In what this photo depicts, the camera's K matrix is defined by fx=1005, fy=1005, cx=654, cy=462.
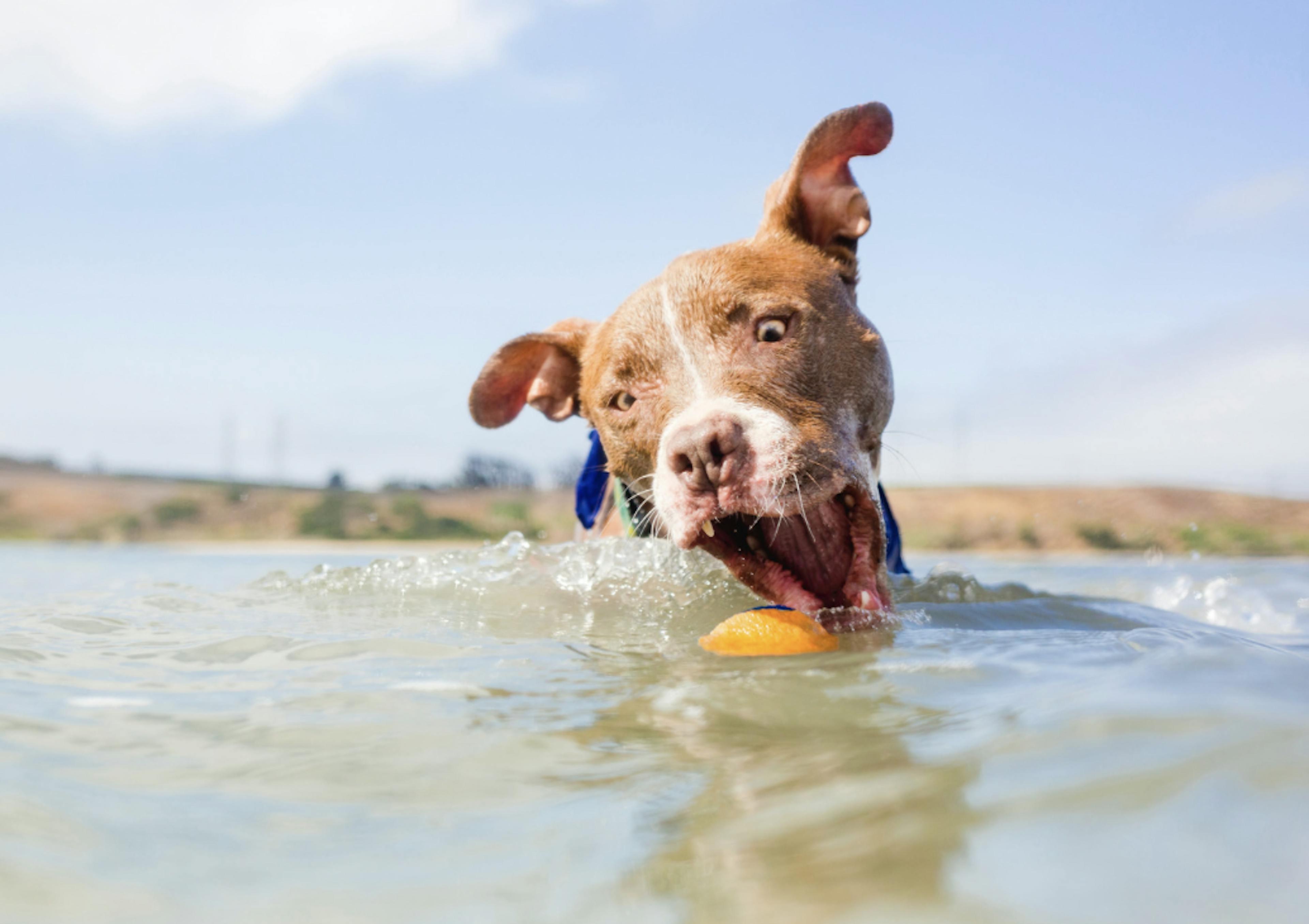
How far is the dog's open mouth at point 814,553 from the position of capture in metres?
3.70

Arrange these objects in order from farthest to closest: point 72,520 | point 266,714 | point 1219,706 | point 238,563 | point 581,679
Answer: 1. point 72,520
2. point 238,563
3. point 581,679
4. point 266,714
5. point 1219,706

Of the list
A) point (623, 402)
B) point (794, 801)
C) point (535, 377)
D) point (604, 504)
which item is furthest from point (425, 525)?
point (794, 801)

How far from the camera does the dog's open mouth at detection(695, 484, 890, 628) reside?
3.70 meters

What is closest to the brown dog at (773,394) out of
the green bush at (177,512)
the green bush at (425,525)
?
the green bush at (425,525)

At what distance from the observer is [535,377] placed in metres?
5.07

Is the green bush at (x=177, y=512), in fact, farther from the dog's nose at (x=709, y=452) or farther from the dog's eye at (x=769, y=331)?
the dog's nose at (x=709, y=452)

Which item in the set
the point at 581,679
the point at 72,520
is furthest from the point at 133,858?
the point at 72,520

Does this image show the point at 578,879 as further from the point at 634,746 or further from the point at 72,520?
the point at 72,520

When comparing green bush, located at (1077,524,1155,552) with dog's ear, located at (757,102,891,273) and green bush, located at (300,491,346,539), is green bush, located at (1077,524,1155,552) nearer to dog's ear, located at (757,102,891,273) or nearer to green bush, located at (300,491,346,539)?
green bush, located at (300,491,346,539)

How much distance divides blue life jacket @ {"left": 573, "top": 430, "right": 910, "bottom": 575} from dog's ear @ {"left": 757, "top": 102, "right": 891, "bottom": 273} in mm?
1133

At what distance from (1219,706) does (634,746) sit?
1.17 meters

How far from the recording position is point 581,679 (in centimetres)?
292

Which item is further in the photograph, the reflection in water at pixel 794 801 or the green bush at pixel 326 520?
the green bush at pixel 326 520

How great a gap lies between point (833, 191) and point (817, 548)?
1.62 meters
